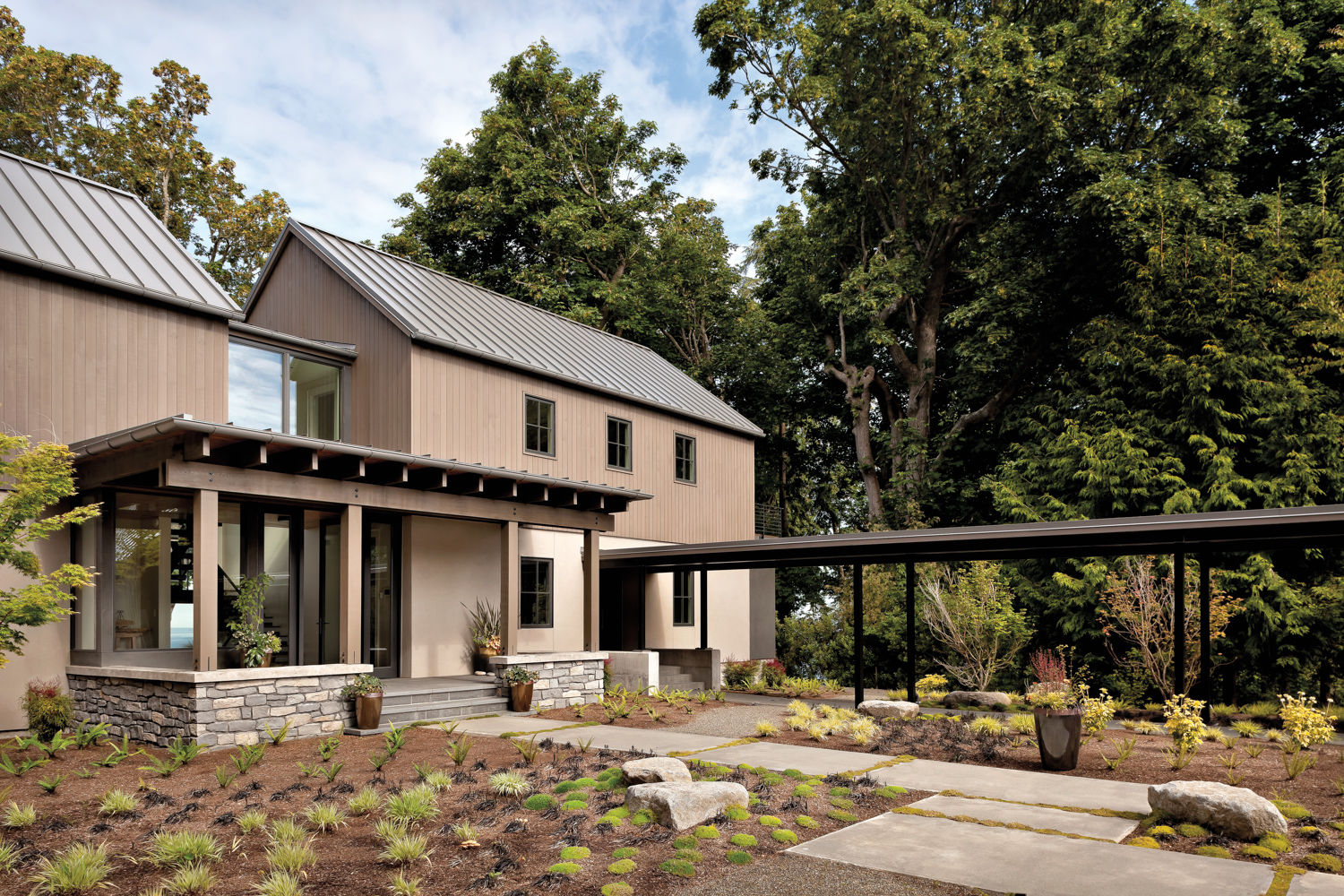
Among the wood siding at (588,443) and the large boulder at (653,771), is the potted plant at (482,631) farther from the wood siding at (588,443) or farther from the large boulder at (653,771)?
the large boulder at (653,771)

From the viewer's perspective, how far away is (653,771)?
670cm

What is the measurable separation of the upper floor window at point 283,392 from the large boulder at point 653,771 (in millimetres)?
8865

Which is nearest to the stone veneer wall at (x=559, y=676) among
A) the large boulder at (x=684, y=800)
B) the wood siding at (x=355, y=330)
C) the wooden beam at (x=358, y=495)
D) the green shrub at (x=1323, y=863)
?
the wooden beam at (x=358, y=495)

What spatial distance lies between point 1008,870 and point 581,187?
2718 centimetres

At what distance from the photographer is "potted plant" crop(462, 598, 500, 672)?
13430 millimetres

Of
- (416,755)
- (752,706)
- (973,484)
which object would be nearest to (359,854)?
(416,755)

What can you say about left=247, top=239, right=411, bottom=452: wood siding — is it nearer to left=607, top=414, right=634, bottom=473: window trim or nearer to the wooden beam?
the wooden beam

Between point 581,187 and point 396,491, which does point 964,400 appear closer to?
point 581,187

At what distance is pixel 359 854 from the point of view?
525cm

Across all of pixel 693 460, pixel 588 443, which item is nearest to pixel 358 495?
pixel 588 443

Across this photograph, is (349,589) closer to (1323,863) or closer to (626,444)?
(626,444)

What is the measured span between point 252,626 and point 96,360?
13.1 ft

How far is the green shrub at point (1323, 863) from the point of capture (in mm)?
5039

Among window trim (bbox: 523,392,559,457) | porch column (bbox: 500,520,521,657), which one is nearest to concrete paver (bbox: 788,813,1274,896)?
porch column (bbox: 500,520,521,657)
